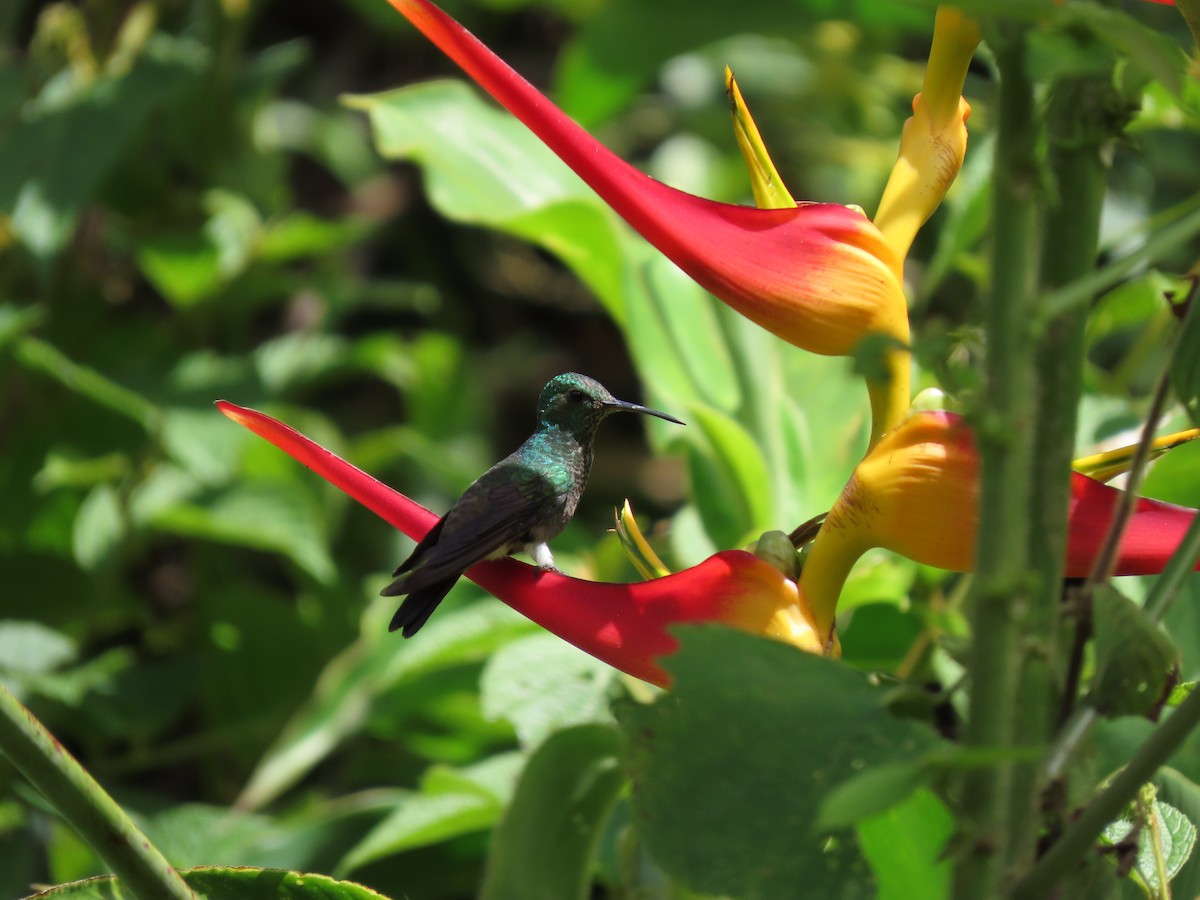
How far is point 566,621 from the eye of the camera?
16.3 inches

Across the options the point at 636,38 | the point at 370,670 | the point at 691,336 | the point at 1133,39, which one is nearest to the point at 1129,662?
the point at 1133,39

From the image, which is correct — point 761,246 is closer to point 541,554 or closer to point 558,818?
point 541,554

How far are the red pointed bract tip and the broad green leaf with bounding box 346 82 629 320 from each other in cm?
40

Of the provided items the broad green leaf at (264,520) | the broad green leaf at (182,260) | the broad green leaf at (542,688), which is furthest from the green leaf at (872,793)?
the broad green leaf at (182,260)

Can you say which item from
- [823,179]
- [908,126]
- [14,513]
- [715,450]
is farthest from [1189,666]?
[823,179]

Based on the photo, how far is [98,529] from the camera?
3.49ft

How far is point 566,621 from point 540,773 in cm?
24

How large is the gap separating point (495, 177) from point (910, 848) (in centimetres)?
57

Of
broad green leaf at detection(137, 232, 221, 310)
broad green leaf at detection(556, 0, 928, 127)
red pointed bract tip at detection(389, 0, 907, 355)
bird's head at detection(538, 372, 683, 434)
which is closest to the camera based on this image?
red pointed bract tip at detection(389, 0, 907, 355)

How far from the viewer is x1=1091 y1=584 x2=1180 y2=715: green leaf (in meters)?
0.30

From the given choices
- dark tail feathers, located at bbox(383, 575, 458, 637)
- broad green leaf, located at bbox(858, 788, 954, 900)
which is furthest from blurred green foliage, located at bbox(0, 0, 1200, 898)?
dark tail feathers, located at bbox(383, 575, 458, 637)

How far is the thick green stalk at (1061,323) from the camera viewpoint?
31 cm

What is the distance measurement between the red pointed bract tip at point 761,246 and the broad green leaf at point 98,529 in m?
Answer: 0.75

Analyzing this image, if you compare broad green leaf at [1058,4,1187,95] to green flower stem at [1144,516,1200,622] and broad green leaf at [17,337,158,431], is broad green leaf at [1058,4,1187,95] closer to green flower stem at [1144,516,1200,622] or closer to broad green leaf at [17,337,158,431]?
green flower stem at [1144,516,1200,622]
